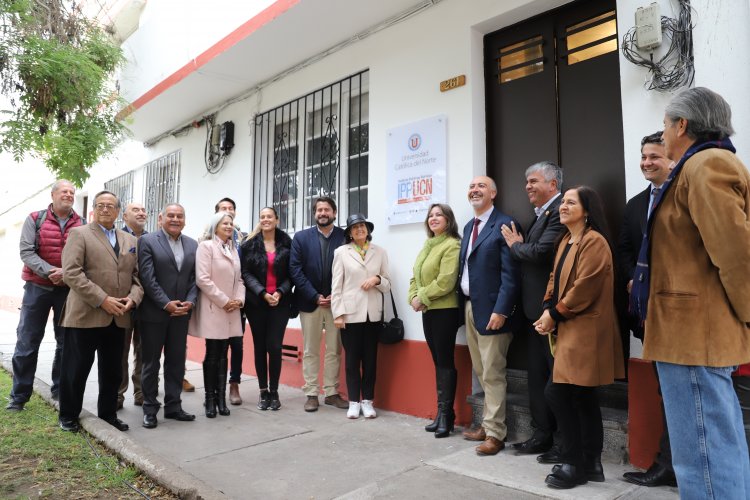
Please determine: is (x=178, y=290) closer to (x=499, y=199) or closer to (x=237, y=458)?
(x=237, y=458)

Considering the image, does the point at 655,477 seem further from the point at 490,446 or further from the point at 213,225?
the point at 213,225

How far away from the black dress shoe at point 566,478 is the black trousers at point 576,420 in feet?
0.13

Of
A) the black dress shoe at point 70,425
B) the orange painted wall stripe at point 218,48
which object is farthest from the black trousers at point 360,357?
the orange painted wall stripe at point 218,48

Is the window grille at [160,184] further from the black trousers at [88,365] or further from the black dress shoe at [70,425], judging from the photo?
the black dress shoe at [70,425]

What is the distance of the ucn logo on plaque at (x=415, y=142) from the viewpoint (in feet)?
16.1

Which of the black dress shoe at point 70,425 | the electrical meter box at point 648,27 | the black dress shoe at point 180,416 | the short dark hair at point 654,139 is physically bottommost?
the black dress shoe at point 180,416

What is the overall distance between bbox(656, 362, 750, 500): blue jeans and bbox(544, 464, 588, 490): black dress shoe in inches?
45.2

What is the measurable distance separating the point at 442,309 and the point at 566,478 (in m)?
1.57

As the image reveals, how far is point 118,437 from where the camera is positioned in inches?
149

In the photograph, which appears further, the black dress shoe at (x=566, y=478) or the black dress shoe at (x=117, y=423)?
the black dress shoe at (x=117, y=423)

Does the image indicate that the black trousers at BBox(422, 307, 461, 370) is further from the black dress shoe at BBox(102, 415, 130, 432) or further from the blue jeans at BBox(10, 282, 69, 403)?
the blue jeans at BBox(10, 282, 69, 403)

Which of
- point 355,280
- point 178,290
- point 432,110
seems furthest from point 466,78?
point 178,290

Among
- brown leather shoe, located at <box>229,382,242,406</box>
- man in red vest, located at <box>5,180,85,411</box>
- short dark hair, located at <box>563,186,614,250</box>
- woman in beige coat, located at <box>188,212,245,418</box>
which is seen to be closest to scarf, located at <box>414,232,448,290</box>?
short dark hair, located at <box>563,186,614,250</box>

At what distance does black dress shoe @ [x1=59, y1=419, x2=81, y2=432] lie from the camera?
413cm
